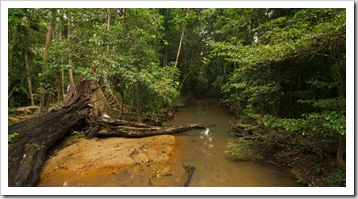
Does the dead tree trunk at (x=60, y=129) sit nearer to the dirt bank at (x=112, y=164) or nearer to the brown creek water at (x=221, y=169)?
the dirt bank at (x=112, y=164)

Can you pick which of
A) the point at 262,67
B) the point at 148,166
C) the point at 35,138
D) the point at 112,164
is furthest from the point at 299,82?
the point at 35,138

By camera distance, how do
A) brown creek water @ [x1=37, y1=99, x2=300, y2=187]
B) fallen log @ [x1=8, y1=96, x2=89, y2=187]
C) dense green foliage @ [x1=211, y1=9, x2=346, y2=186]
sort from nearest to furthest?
dense green foliage @ [x1=211, y1=9, x2=346, y2=186]
fallen log @ [x1=8, y1=96, x2=89, y2=187]
brown creek water @ [x1=37, y1=99, x2=300, y2=187]

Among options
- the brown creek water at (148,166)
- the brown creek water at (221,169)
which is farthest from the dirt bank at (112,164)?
the brown creek water at (221,169)

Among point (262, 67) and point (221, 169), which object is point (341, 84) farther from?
point (221, 169)

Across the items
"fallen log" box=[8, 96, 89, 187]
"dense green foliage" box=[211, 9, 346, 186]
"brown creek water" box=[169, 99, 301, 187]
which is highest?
"dense green foliage" box=[211, 9, 346, 186]

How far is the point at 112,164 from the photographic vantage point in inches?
206

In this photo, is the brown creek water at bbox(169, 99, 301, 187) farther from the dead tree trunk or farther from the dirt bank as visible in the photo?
the dead tree trunk

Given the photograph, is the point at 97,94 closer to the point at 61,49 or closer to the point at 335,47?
the point at 61,49

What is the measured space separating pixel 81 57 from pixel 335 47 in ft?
22.4

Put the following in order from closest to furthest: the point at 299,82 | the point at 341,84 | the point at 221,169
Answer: the point at 341,84
the point at 221,169
the point at 299,82

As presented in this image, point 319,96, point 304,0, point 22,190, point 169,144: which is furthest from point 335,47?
point 22,190

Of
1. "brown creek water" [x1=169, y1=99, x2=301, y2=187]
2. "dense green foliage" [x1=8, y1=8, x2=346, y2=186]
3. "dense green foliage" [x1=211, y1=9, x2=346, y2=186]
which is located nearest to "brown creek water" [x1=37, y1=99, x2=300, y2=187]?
"brown creek water" [x1=169, y1=99, x2=301, y2=187]

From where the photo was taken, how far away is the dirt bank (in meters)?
4.49

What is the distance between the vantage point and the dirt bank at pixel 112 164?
4488 millimetres
